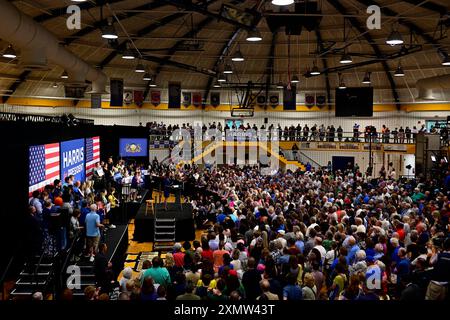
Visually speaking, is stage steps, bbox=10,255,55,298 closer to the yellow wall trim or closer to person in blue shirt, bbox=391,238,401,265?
person in blue shirt, bbox=391,238,401,265

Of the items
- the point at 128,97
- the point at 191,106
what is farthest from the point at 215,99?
the point at 128,97

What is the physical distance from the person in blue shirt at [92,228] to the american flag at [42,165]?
299 centimetres

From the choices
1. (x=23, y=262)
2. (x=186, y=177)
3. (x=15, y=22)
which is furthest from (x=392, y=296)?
(x=186, y=177)

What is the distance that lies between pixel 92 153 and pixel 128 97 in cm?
1324

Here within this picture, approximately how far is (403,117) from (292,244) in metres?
29.8

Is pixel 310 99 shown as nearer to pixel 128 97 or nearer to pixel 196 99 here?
pixel 196 99

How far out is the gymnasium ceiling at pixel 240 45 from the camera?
17.6 metres

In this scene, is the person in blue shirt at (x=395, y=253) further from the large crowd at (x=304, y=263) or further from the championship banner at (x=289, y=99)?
the championship banner at (x=289, y=99)

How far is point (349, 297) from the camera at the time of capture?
591 centimetres

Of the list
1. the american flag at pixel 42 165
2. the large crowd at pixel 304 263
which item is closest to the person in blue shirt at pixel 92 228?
the large crowd at pixel 304 263

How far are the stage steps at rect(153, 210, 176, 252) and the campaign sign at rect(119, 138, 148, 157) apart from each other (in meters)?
12.1

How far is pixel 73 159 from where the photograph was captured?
59.4ft
